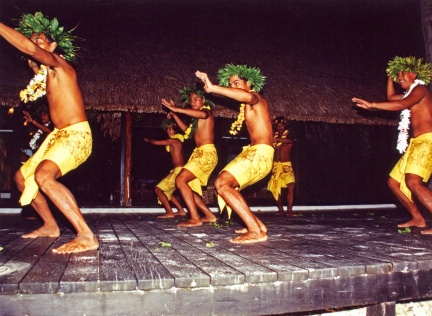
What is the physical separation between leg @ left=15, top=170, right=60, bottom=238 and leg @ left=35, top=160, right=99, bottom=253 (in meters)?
0.60

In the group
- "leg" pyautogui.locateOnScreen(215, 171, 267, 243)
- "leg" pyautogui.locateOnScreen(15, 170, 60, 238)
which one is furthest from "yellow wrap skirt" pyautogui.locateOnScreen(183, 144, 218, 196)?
"leg" pyautogui.locateOnScreen(15, 170, 60, 238)

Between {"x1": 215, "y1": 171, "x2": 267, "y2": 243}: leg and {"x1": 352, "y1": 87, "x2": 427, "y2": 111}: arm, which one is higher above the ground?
{"x1": 352, "y1": 87, "x2": 427, "y2": 111}: arm

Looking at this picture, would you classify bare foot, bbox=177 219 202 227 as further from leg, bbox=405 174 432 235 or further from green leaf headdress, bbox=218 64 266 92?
leg, bbox=405 174 432 235

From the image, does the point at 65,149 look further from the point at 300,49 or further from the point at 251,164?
the point at 300,49

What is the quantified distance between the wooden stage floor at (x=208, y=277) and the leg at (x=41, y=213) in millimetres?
205

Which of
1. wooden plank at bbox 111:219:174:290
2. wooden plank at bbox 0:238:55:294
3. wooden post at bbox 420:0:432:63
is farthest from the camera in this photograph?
wooden post at bbox 420:0:432:63

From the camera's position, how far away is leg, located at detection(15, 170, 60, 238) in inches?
128

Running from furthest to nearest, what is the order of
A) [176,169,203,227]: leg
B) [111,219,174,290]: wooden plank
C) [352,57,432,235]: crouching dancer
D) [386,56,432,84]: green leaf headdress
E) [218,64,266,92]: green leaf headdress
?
[176,169,203,227]: leg, [386,56,432,84]: green leaf headdress, [352,57,432,235]: crouching dancer, [218,64,266,92]: green leaf headdress, [111,219,174,290]: wooden plank

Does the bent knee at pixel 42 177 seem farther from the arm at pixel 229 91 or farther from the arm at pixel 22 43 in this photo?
the arm at pixel 229 91

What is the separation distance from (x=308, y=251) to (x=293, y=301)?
59 centimetres

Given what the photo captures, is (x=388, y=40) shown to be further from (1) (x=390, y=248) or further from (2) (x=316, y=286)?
(2) (x=316, y=286)

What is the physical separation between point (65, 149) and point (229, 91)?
1.30m

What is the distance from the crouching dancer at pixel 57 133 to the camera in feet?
9.01

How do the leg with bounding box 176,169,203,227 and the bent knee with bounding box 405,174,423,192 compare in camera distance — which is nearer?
the bent knee with bounding box 405,174,423,192
